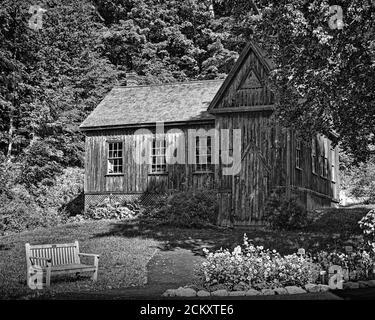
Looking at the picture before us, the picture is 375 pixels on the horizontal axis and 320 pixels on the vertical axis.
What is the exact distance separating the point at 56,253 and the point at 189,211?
31.5 feet

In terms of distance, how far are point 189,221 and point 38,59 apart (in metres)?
20.0

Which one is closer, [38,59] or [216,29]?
[38,59]

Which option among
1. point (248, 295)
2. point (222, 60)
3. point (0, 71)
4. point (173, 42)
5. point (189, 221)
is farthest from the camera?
point (173, 42)

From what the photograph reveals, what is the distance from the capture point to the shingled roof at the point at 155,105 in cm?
2730

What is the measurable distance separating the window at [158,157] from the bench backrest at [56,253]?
1403cm

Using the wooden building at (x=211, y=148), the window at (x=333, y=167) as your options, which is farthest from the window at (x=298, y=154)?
the window at (x=333, y=167)

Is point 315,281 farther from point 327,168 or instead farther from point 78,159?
point 78,159

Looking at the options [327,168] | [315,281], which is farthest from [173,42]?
[315,281]

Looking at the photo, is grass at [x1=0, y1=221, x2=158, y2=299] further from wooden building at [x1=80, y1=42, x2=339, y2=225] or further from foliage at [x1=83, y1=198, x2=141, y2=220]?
wooden building at [x1=80, y1=42, x2=339, y2=225]

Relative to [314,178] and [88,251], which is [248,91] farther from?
[88,251]

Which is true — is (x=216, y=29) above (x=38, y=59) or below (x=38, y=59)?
above

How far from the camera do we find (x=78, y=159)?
3397 cm

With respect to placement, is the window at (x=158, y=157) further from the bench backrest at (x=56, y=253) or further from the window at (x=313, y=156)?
the bench backrest at (x=56, y=253)

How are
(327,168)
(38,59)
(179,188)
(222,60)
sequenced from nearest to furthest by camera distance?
(179,188), (327,168), (38,59), (222,60)
